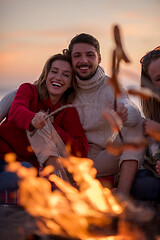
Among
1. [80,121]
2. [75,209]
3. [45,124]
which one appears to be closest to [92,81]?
[80,121]

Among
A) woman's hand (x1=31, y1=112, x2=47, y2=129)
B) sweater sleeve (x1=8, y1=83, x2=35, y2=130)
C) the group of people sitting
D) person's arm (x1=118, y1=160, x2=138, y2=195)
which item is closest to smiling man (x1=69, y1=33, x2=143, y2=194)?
the group of people sitting

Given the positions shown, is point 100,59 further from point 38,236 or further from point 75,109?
point 38,236

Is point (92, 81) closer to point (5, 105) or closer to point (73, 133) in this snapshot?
point (73, 133)

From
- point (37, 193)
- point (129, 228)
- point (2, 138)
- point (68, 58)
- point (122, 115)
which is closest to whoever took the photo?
point (129, 228)

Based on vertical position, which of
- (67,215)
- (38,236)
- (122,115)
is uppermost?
(122,115)

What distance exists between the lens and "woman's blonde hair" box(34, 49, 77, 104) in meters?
2.82

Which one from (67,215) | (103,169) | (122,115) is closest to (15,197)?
(103,169)

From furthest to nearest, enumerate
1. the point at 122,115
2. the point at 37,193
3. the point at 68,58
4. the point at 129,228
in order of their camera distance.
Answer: the point at 68,58 < the point at 122,115 < the point at 37,193 < the point at 129,228

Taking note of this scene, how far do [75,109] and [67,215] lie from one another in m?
1.65

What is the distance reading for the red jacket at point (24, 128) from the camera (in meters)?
2.57

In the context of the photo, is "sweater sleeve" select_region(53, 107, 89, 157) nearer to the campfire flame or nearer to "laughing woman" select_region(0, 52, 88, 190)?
"laughing woman" select_region(0, 52, 88, 190)

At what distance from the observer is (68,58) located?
292 cm

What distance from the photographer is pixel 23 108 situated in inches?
97.4

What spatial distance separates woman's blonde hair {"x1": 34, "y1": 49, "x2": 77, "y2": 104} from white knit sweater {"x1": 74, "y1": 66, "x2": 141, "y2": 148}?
0.06 meters
